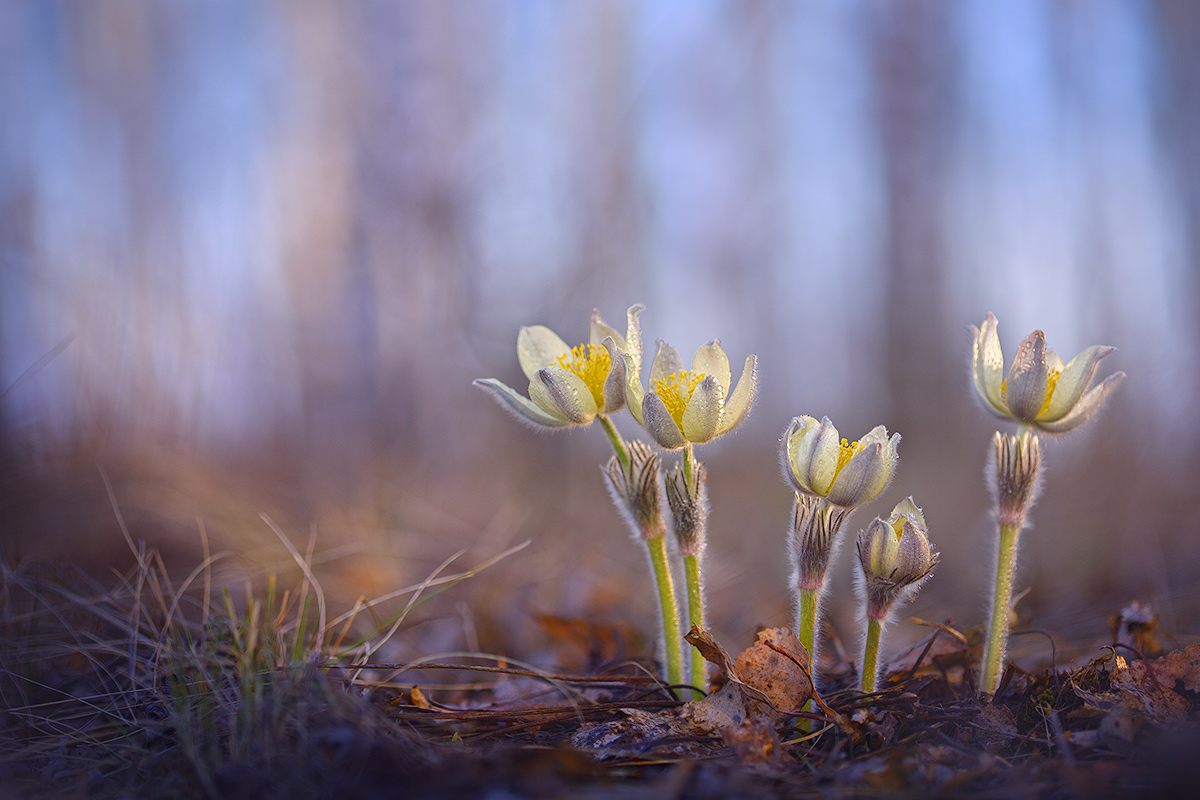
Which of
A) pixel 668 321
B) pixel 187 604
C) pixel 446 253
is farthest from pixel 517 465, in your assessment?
pixel 668 321

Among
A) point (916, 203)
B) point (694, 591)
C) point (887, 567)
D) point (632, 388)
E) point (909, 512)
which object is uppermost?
point (916, 203)

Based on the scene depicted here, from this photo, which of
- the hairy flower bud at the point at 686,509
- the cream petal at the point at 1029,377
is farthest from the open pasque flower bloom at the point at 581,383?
the cream petal at the point at 1029,377

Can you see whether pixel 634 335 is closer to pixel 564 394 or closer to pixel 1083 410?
pixel 564 394

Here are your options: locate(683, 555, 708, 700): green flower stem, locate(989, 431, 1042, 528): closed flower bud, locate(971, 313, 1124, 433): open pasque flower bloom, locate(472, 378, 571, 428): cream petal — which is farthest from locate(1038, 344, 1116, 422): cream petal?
locate(472, 378, 571, 428): cream petal

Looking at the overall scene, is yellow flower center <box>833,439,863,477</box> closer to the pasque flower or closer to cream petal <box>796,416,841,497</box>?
cream petal <box>796,416,841,497</box>

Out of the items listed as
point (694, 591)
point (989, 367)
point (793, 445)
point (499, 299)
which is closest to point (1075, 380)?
point (989, 367)
